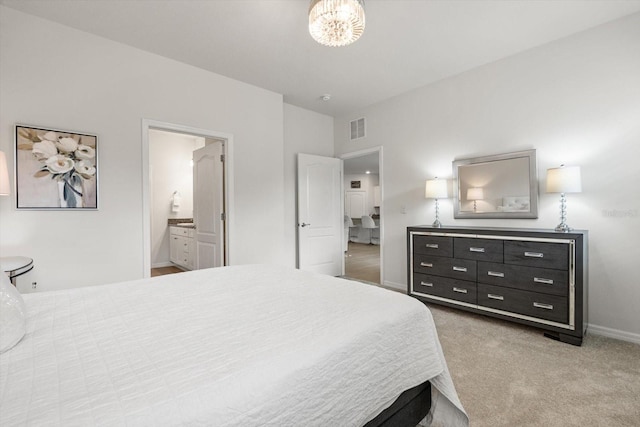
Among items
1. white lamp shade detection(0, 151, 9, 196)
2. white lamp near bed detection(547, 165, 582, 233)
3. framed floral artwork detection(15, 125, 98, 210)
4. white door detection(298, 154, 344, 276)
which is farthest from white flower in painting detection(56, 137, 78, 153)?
white lamp near bed detection(547, 165, 582, 233)

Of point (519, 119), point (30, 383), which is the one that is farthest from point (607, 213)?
point (30, 383)

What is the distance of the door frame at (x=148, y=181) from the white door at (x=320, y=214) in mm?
1204

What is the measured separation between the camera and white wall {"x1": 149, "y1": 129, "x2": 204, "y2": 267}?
5680mm

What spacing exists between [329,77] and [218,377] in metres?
3.53

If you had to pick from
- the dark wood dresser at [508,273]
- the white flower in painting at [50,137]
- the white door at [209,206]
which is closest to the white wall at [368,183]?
the white door at [209,206]

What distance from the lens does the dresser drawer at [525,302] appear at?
98.7 inches

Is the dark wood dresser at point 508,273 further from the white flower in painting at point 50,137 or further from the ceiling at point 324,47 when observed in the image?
the white flower in painting at point 50,137

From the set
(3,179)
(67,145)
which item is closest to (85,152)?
(67,145)

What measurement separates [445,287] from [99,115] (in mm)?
3937

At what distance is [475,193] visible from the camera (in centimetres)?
344

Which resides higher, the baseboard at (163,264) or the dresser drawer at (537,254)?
the dresser drawer at (537,254)

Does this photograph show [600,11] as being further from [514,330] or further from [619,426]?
[619,426]

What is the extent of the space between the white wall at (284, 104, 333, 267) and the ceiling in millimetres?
954

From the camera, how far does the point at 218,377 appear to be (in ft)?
2.56
